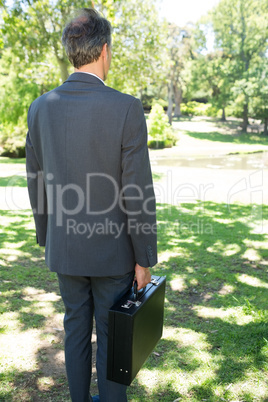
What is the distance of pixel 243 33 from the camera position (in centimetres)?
3541

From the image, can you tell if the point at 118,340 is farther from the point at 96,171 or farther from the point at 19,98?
the point at 19,98

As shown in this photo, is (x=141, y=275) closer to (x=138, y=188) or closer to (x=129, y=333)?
(x=129, y=333)

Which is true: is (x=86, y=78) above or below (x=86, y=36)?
below

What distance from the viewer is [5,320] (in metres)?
3.74

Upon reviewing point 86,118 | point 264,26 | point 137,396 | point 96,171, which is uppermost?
point 264,26

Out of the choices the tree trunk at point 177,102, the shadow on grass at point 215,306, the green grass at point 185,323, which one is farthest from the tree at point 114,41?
the tree trunk at point 177,102

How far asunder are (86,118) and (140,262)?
887 mm

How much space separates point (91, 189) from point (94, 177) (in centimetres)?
7

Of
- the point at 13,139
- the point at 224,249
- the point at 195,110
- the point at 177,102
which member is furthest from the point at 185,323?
the point at 195,110

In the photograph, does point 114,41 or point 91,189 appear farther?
point 114,41

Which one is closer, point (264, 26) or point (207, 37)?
point (264, 26)

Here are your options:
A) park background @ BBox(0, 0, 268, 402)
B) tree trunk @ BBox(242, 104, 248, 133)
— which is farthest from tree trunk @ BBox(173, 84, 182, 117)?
park background @ BBox(0, 0, 268, 402)

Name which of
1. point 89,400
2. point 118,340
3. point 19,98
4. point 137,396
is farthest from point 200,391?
point 19,98

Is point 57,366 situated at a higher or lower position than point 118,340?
lower
